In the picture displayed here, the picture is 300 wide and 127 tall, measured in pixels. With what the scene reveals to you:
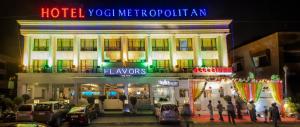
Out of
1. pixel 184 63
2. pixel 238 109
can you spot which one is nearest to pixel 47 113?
pixel 238 109

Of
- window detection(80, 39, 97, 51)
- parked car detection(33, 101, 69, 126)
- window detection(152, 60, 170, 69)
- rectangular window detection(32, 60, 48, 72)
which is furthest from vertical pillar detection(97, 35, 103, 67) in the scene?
parked car detection(33, 101, 69, 126)

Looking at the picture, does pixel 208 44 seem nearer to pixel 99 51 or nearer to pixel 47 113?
pixel 99 51

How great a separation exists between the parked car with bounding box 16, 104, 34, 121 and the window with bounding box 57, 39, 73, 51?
23.3 metres

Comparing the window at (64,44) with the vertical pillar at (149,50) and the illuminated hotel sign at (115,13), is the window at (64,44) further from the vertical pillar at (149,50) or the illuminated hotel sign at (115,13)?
the vertical pillar at (149,50)

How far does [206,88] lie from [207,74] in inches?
176

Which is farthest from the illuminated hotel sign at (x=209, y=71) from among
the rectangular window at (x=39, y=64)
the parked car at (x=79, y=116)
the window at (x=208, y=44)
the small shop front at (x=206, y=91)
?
the rectangular window at (x=39, y=64)

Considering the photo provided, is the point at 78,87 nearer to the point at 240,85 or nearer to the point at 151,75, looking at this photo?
the point at 151,75

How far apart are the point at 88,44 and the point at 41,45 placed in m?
6.41

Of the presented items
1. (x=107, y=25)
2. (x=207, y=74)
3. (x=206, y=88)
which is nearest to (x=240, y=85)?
(x=206, y=88)

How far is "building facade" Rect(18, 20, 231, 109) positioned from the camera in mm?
45625

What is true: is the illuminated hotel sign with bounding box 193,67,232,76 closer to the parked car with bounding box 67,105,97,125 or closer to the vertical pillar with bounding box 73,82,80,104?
the parked car with bounding box 67,105,97,125

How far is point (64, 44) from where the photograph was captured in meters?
50.1

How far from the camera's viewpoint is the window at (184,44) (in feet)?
169

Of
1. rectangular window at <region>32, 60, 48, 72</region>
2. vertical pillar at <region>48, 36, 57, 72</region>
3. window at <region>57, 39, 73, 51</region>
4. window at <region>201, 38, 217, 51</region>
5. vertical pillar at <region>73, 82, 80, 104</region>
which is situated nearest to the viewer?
vertical pillar at <region>73, 82, 80, 104</region>
